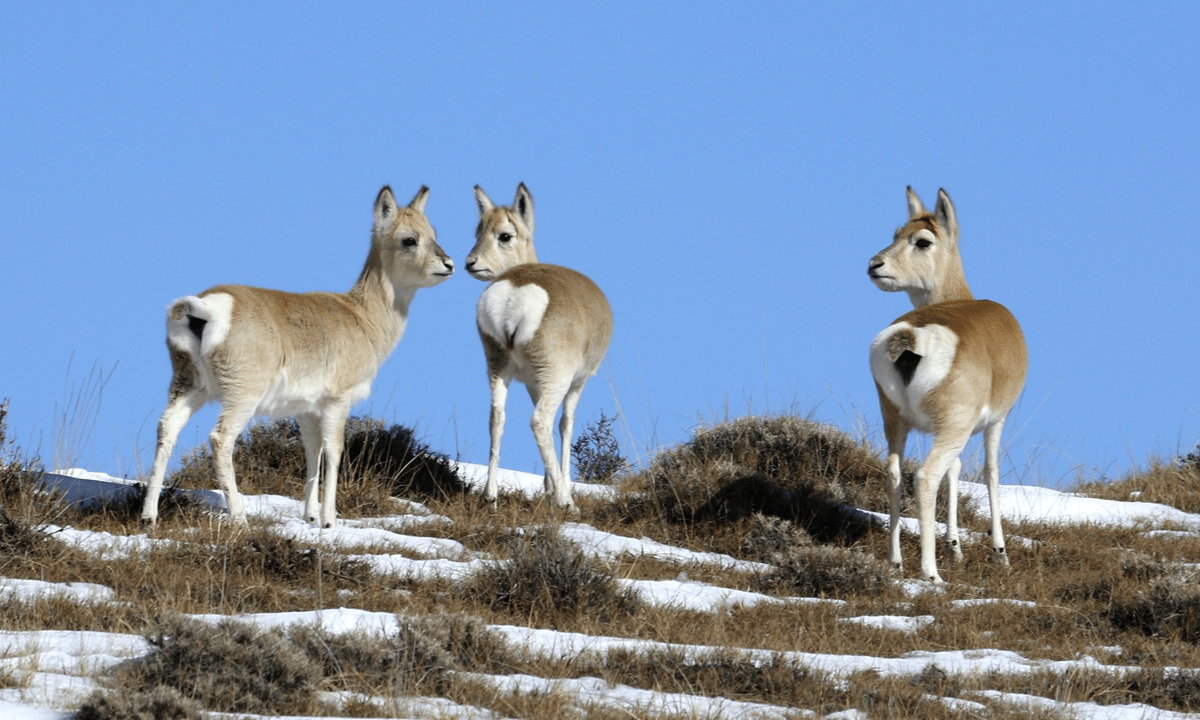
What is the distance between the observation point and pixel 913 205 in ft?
36.7

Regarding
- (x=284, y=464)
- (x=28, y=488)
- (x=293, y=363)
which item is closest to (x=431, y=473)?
(x=284, y=464)

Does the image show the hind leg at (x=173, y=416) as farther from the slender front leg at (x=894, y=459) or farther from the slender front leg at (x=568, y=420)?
the slender front leg at (x=894, y=459)

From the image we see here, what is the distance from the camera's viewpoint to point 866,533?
10.1 meters

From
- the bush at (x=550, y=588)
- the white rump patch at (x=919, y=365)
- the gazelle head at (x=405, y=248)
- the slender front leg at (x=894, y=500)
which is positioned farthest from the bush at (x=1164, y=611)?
the gazelle head at (x=405, y=248)

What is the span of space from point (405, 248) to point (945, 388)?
4877mm

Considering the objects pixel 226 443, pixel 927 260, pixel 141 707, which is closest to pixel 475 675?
pixel 141 707

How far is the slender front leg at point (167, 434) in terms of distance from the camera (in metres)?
8.45

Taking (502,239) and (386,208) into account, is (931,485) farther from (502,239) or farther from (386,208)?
(502,239)

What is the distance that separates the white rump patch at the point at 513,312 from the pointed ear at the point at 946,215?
382 cm

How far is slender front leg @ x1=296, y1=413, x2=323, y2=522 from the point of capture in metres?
9.32

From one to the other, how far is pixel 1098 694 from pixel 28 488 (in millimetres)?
7399

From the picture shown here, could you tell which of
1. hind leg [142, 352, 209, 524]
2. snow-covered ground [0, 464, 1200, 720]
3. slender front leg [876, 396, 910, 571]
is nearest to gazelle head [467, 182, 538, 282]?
snow-covered ground [0, 464, 1200, 720]

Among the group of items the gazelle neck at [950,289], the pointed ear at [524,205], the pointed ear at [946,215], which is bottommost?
the gazelle neck at [950,289]

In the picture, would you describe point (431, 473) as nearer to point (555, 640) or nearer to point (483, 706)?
point (555, 640)
